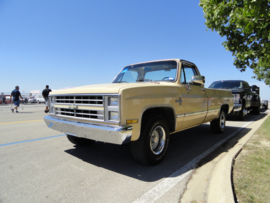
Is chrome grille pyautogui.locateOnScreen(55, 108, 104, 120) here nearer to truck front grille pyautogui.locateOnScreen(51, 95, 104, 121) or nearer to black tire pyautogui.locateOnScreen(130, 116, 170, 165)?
truck front grille pyautogui.locateOnScreen(51, 95, 104, 121)

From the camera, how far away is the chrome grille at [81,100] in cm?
309

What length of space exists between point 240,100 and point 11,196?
9088 mm

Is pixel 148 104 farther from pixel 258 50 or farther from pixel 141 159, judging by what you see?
pixel 258 50

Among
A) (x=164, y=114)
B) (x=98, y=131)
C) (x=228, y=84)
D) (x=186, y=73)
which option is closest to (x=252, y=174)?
(x=164, y=114)

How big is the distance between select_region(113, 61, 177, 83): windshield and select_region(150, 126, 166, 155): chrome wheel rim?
1.24 meters

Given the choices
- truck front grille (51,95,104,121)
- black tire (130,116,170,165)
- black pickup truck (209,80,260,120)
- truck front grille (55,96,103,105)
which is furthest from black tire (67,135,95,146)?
black pickup truck (209,80,260,120)

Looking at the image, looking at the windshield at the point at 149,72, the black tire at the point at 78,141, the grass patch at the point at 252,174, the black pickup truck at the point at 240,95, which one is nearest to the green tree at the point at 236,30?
the black pickup truck at the point at 240,95

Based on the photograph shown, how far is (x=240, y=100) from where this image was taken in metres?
8.73

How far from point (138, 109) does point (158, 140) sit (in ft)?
3.11

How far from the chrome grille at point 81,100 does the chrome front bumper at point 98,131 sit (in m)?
0.35

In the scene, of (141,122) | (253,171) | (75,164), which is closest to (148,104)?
(141,122)

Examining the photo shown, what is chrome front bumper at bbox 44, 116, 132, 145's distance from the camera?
2754 mm

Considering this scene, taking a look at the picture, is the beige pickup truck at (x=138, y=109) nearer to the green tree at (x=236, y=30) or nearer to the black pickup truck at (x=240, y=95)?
the green tree at (x=236, y=30)

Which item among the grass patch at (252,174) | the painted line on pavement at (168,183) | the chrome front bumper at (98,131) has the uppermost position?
the chrome front bumper at (98,131)
